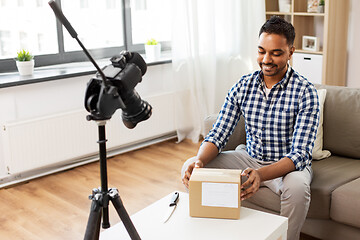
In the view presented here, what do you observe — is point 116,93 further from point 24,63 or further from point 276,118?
point 24,63

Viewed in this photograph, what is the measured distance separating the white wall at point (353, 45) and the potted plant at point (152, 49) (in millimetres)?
1609

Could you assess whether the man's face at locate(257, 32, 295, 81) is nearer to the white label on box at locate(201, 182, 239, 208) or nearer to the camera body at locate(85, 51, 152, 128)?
the white label on box at locate(201, 182, 239, 208)

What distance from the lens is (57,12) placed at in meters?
1.24

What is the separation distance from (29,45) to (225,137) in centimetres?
182

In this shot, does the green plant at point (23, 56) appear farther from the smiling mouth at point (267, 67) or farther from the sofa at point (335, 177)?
the smiling mouth at point (267, 67)

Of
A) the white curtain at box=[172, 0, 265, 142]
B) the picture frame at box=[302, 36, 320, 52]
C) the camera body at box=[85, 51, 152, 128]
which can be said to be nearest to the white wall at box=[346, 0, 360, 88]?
the picture frame at box=[302, 36, 320, 52]

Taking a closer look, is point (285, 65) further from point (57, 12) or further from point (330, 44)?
point (330, 44)

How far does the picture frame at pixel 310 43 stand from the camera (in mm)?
4148

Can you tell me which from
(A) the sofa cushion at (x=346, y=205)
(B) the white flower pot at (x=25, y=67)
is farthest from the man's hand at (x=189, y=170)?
(B) the white flower pot at (x=25, y=67)

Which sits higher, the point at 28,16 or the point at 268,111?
the point at 28,16

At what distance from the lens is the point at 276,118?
86.7 inches

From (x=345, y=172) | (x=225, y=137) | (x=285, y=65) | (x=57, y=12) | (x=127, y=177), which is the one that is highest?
(x=57, y=12)

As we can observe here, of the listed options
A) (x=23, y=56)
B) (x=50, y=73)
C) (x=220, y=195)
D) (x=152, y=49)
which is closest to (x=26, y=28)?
(x=23, y=56)

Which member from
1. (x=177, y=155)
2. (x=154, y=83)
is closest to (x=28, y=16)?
(x=154, y=83)
